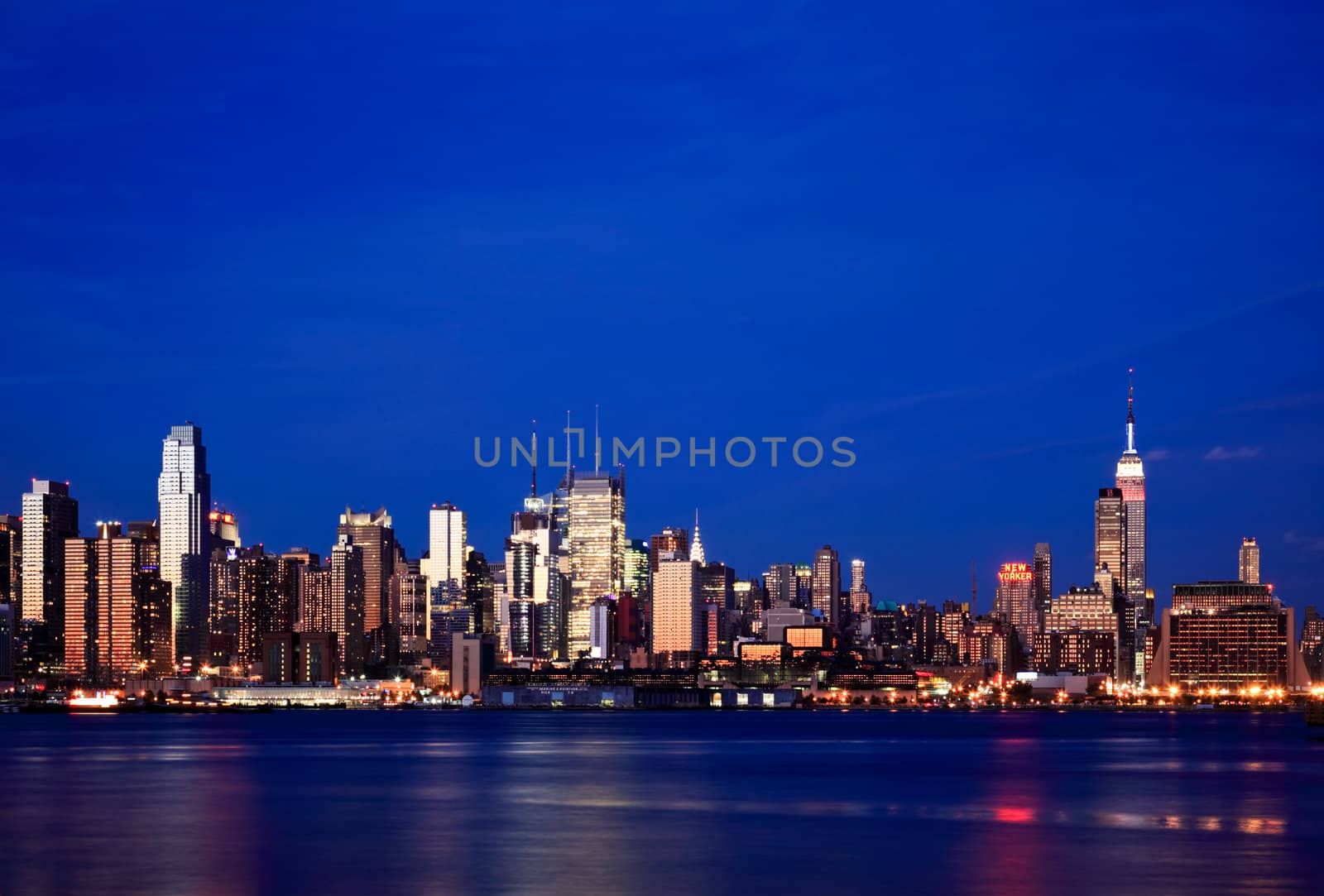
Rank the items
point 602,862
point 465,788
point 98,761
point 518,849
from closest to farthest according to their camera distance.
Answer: point 602,862
point 518,849
point 465,788
point 98,761

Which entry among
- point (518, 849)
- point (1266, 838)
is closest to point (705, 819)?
point (518, 849)

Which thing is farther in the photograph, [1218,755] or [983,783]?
[1218,755]

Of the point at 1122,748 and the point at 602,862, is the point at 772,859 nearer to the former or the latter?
the point at 602,862

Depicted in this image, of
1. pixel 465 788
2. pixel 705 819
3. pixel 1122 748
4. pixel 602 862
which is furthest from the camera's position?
pixel 1122 748

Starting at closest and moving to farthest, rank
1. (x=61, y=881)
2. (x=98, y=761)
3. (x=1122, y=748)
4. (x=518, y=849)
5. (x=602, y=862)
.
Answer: (x=61, y=881) → (x=602, y=862) → (x=518, y=849) → (x=98, y=761) → (x=1122, y=748)

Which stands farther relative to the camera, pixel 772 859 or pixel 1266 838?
pixel 1266 838

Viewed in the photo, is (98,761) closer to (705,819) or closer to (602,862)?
(705,819)

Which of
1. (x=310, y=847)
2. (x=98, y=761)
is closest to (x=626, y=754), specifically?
(x=98, y=761)

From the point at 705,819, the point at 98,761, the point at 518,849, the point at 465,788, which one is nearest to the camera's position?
the point at 518,849
